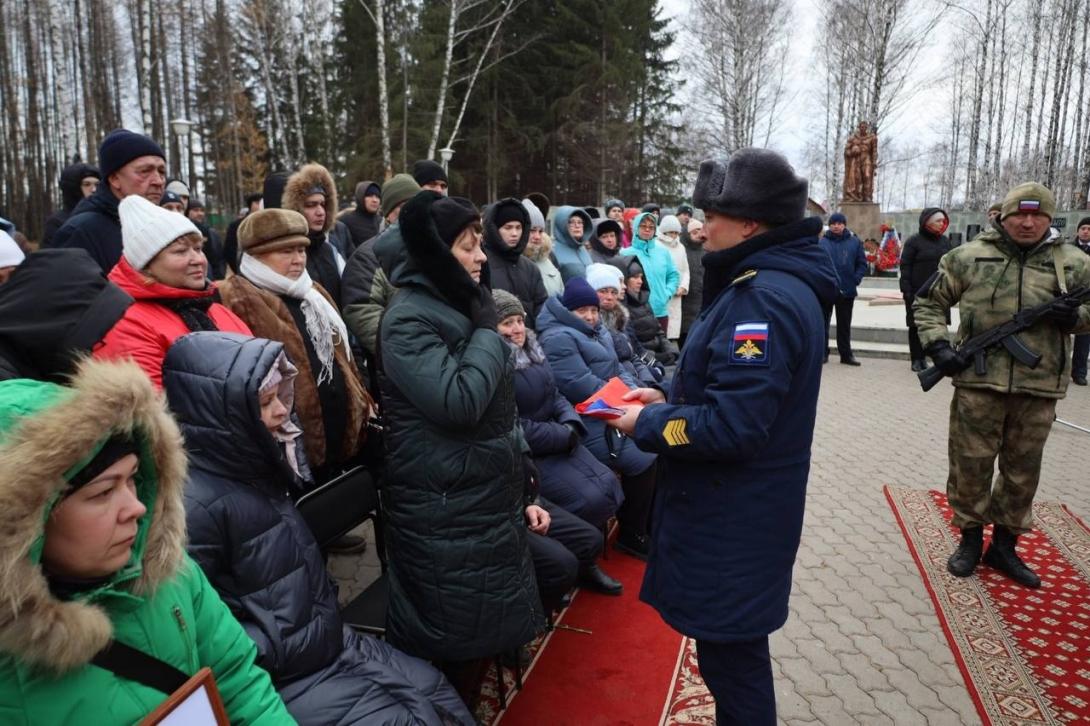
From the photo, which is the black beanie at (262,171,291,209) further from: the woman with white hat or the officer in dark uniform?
the officer in dark uniform

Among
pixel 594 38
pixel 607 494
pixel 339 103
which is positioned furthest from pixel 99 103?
pixel 607 494

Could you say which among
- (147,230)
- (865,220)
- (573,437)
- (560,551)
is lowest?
(560,551)

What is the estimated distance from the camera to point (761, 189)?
6.30ft

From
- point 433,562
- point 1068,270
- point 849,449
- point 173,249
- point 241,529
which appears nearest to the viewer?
point 241,529

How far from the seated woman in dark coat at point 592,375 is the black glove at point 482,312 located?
5.24 feet

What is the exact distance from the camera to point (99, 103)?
27.0 m

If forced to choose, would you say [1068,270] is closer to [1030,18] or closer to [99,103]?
[1030,18]

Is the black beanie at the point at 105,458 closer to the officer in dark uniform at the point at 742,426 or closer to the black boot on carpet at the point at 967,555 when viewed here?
the officer in dark uniform at the point at 742,426

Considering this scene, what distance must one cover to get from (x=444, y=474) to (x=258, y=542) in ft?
2.03

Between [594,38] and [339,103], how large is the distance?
31.7 ft

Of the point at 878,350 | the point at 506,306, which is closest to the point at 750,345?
the point at 506,306

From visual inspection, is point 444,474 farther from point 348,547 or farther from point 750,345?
point 348,547

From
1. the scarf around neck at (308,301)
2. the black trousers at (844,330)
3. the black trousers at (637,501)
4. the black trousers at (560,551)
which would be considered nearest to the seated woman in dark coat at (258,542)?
the black trousers at (560,551)

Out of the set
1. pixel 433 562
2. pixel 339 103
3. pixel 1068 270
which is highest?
pixel 339 103
